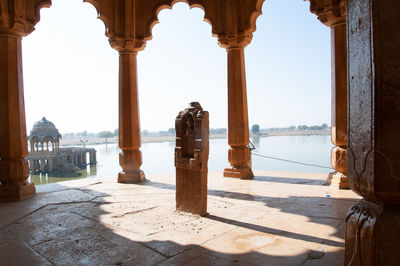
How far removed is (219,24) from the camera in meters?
7.90

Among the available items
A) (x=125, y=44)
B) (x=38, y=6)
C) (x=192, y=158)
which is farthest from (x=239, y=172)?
(x=38, y=6)

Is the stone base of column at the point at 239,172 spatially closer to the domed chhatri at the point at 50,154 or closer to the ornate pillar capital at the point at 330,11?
the ornate pillar capital at the point at 330,11

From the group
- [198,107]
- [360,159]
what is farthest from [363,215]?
[198,107]

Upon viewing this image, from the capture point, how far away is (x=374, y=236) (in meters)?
1.31

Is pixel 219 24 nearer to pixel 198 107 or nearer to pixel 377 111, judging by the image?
pixel 198 107

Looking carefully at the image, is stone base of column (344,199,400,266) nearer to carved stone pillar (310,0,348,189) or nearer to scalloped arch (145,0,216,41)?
carved stone pillar (310,0,348,189)

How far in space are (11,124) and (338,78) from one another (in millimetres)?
6701

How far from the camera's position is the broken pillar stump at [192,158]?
446 cm

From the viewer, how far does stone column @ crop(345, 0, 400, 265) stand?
1.26 metres

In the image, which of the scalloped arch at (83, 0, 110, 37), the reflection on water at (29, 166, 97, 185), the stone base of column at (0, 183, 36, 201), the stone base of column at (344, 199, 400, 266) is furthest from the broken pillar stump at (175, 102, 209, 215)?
the reflection on water at (29, 166, 97, 185)

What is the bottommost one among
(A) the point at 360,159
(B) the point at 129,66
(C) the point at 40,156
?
(C) the point at 40,156

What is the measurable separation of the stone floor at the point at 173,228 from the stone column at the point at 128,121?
1153 mm

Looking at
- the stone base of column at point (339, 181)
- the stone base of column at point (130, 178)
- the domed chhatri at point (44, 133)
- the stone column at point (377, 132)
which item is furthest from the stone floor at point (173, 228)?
the domed chhatri at point (44, 133)

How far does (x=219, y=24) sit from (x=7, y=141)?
5714mm
